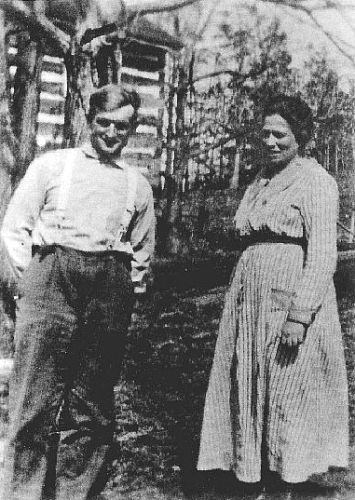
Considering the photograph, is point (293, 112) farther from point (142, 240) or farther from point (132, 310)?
point (132, 310)

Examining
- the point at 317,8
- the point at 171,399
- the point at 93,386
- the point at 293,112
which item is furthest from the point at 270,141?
the point at 171,399

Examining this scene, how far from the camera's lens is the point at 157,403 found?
3.37 metres

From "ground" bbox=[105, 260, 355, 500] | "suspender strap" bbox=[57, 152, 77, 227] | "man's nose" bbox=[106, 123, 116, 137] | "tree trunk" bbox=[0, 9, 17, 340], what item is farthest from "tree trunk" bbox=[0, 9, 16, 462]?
"man's nose" bbox=[106, 123, 116, 137]

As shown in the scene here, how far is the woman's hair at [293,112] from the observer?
7.04 feet

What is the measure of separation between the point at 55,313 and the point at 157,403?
1.51 meters

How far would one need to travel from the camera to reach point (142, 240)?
7.52ft

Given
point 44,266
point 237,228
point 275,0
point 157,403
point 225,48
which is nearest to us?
point 44,266

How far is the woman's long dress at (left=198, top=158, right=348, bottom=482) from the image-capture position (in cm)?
209

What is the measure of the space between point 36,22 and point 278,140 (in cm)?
147

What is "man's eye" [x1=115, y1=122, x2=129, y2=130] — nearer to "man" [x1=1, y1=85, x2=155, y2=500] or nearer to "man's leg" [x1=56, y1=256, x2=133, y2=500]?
"man" [x1=1, y1=85, x2=155, y2=500]

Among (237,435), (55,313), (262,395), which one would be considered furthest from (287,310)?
(55,313)

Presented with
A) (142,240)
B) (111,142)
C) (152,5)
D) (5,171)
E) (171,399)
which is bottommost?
(171,399)

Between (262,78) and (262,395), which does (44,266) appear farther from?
(262,78)

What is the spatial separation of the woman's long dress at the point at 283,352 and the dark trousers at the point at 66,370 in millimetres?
452
